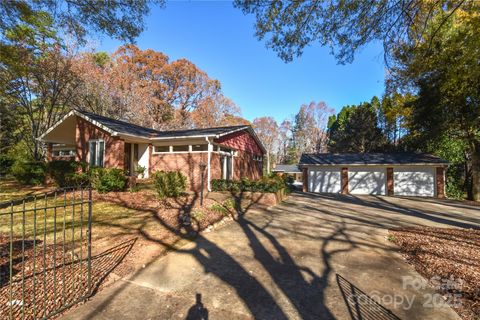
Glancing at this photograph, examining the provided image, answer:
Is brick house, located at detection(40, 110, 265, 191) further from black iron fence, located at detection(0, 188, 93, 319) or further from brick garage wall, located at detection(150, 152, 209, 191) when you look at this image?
black iron fence, located at detection(0, 188, 93, 319)

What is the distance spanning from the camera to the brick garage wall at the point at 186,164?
1289cm

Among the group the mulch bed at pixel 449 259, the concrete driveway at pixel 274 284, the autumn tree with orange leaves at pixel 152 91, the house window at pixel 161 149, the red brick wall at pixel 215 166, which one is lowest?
the concrete driveway at pixel 274 284

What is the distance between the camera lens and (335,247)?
5.35 meters

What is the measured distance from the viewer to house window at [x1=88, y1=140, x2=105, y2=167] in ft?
42.4

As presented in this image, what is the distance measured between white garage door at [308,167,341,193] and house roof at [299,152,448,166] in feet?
2.25

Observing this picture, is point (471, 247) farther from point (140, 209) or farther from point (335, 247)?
point (140, 209)

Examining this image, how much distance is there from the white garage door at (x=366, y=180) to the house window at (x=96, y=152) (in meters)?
17.4

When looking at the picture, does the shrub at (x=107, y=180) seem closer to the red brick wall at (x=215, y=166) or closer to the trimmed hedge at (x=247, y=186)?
the red brick wall at (x=215, y=166)

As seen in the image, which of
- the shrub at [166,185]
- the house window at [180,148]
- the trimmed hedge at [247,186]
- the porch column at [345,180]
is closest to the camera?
the shrub at [166,185]

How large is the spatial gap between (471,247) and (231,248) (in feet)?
17.7

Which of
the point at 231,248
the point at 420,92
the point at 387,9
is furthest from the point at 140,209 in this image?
the point at 420,92

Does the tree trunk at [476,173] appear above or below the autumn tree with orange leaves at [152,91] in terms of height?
below

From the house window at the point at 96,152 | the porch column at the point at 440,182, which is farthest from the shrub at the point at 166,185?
the porch column at the point at 440,182

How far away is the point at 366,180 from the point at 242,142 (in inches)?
406
